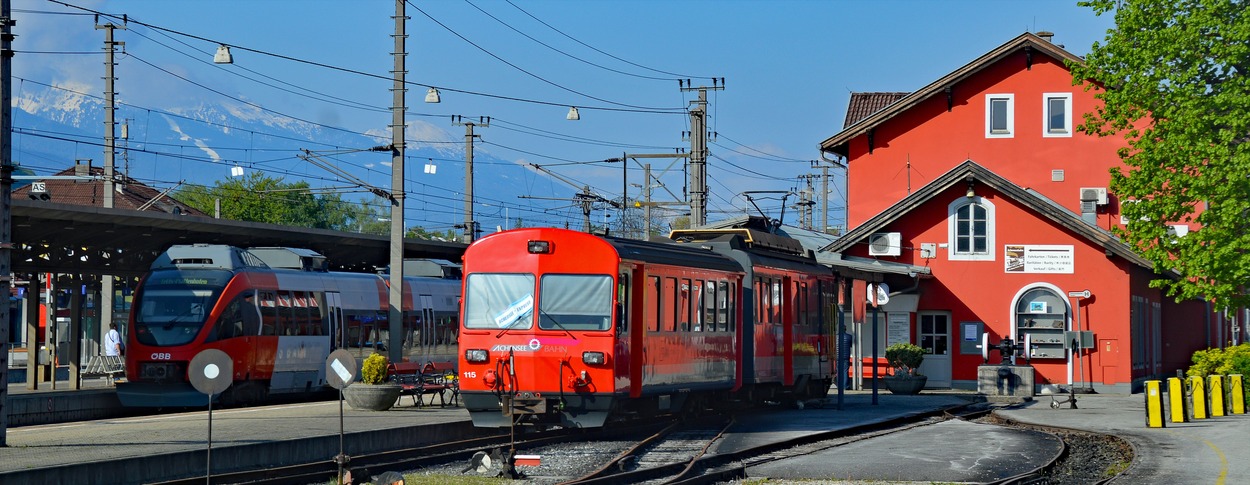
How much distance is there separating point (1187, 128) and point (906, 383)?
10.3m

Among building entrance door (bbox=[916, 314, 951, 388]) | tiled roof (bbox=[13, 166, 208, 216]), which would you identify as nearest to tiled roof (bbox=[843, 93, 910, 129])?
building entrance door (bbox=[916, 314, 951, 388])

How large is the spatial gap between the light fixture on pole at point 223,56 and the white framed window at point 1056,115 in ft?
78.5

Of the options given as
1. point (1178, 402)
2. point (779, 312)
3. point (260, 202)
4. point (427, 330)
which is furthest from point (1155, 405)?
point (260, 202)

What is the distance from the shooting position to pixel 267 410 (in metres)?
25.6

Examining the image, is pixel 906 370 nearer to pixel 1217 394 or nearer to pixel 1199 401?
pixel 1217 394

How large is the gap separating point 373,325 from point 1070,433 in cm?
1681

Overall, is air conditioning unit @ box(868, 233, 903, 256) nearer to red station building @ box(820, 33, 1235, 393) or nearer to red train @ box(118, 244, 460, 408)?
red station building @ box(820, 33, 1235, 393)

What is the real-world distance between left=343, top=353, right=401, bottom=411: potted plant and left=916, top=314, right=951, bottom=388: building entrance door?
1812 cm

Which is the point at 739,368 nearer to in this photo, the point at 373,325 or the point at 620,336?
the point at 620,336

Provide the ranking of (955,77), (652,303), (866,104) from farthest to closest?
1. (866,104)
2. (955,77)
3. (652,303)

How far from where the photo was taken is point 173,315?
2822cm

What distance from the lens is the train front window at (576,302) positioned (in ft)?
66.0

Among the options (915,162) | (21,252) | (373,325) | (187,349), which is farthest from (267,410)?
(915,162)

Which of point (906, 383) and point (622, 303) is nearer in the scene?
point (622, 303)
